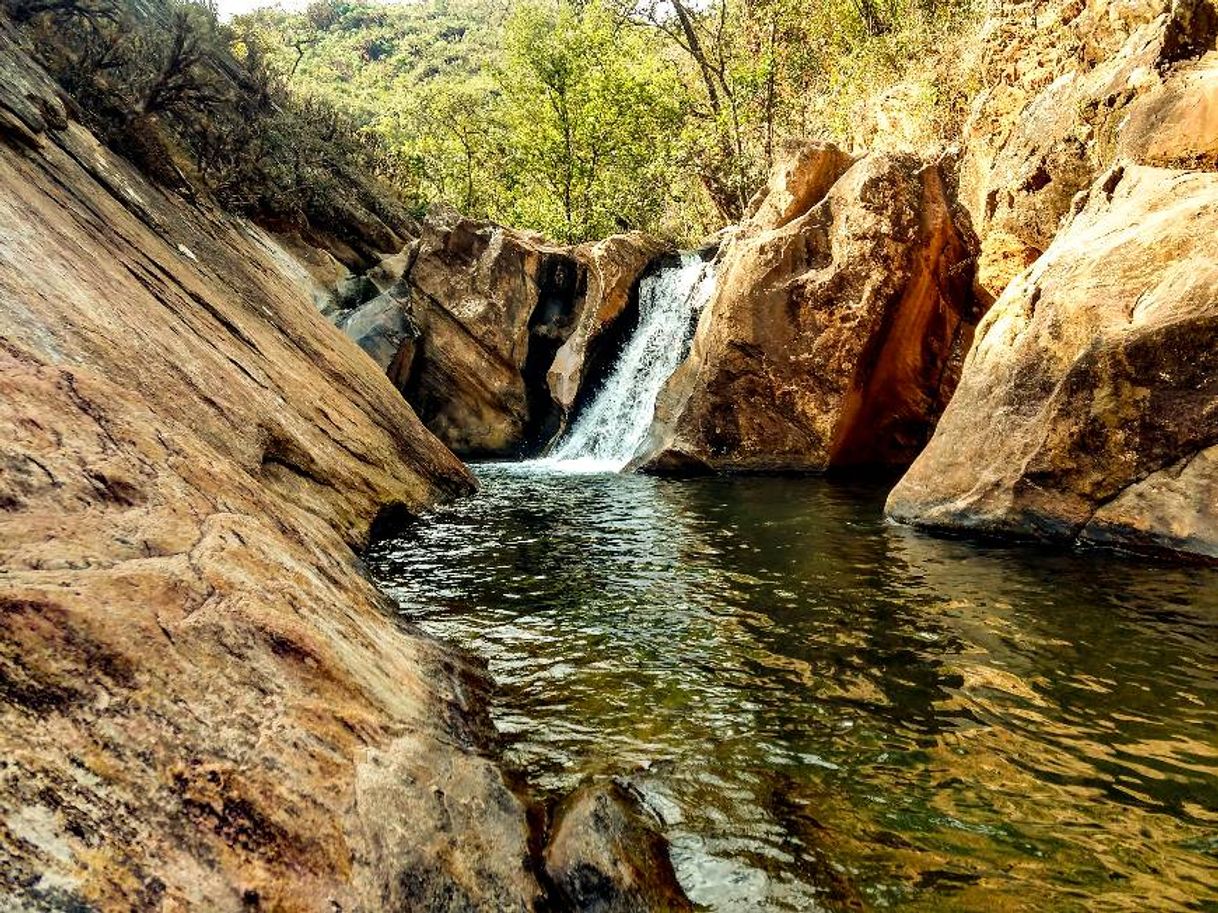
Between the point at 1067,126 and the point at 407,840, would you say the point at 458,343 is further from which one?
the point at 407,840

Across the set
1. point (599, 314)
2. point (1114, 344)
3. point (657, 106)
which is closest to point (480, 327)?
point (599, 314)

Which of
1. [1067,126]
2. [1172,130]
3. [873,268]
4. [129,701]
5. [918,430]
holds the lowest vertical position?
[129,701]

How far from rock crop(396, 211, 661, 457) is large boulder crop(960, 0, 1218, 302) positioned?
10.7m

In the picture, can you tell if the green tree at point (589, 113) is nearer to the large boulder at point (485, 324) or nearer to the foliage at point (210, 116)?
the foliage at point (210, 116)

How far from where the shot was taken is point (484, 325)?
81.8ft

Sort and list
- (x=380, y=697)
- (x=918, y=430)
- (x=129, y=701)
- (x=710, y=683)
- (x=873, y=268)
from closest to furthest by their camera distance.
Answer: (x=129, y=701), (x=380, y=697), (x=710, y=683), (x=873, y=268), (x=918, y=430)

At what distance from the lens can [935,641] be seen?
7480mm

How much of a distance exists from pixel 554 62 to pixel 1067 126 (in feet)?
75.3

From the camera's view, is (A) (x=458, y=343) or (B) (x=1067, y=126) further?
(A) (x=458, y=343)

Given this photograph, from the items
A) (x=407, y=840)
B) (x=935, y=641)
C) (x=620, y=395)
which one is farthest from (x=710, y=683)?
(x=620, y=395)

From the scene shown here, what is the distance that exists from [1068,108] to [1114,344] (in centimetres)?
648

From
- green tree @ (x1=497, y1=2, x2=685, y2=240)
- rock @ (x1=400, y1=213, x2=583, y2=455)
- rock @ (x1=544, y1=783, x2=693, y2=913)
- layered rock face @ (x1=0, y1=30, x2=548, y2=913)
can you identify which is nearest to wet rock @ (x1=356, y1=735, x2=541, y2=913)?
layered rock face @ (x1=0, y1=30, x2=548, y2=913)

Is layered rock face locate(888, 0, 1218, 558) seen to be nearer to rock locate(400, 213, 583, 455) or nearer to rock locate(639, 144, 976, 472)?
rock locate(639, 144, 976, 472)

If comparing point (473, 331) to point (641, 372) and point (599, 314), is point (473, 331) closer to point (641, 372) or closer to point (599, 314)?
point (599, 314)
